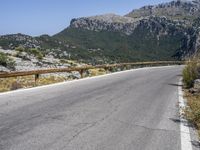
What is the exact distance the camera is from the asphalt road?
796cm

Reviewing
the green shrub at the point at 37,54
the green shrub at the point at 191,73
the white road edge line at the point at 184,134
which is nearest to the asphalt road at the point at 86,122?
the white road edge line at the point at 184,134

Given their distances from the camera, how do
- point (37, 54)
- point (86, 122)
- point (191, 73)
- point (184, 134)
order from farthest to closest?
point (37, 54) < point (191, 73) < point (86, 122) < point (184, 134)

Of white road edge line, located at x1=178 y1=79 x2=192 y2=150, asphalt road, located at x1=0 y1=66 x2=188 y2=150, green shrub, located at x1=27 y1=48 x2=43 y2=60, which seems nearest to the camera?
asphalt road, located at x1=0 y1=66 x2=188 y2=150

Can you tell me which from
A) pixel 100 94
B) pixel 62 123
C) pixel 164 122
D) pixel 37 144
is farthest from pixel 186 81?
pixel 37 144

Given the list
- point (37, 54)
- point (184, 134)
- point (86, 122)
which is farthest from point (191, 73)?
point (37, 54)

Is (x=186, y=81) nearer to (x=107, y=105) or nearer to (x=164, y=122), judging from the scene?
(x=107, y=105)

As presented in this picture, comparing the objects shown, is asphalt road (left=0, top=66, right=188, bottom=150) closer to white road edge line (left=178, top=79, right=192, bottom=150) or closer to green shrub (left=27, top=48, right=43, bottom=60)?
white road edge line (left=178, top=79, right=192, bottom=150)

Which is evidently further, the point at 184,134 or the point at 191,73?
the point at 191,73

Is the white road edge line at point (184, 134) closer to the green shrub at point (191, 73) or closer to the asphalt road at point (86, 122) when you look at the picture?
the asphalt road at point (86, 122)

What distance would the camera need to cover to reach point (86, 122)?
10.1 metres

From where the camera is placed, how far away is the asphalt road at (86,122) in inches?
313

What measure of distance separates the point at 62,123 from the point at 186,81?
1531 centimetres

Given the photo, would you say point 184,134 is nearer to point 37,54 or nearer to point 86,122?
point 86,122

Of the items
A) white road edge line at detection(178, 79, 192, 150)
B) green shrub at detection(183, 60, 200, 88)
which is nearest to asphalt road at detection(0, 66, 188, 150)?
white road edge line at detection(178, 79, 192, 150)
